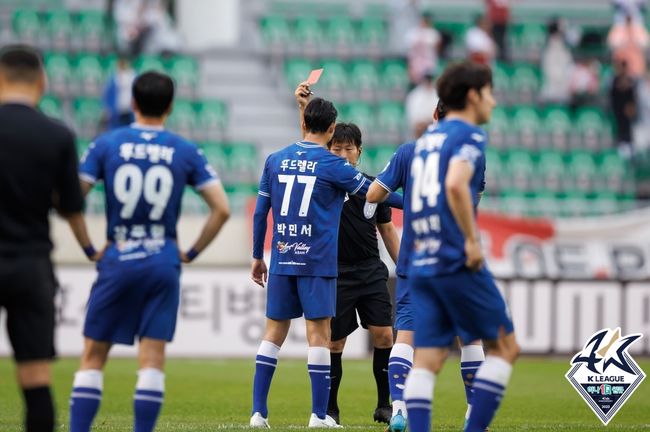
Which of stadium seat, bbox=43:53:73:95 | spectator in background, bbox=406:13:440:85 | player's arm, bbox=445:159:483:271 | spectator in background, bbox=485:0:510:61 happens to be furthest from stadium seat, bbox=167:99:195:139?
player's arm, bbox=445:159:483:271

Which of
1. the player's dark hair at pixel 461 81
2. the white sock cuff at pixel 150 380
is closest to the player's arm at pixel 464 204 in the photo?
the player's dark hair at pixel 461 81

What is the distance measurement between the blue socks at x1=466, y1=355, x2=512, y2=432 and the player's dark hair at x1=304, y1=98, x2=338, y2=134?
253 cm

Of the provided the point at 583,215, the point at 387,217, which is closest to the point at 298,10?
the point at 583,215

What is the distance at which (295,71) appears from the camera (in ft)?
74.7

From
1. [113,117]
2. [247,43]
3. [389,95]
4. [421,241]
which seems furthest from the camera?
[247,43]

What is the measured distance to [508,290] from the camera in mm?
16531

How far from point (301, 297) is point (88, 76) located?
14262mm

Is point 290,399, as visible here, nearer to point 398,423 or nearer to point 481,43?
point 398,423

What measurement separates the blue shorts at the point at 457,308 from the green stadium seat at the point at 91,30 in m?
17.3

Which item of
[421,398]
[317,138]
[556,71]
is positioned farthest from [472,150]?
[556,71]

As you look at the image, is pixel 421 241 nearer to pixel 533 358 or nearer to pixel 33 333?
pixel 33 333

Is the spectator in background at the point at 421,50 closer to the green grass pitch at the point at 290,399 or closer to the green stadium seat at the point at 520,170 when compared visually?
the green stadium seat at the point at 520,170

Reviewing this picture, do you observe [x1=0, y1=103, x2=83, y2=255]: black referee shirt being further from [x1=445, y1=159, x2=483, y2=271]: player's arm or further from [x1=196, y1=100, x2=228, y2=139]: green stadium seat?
[x1=196, y1=100, x2=228, y2=139]: green stadium seat

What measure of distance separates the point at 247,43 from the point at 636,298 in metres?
11.1
